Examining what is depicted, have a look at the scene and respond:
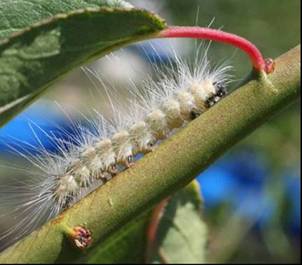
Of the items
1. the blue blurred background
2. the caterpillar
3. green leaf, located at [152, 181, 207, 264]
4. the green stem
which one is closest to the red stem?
the green stem

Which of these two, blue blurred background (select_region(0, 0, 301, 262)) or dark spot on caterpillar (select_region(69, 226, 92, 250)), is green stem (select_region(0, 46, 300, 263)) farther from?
blue blurred background (select_region(0, 0, 301, 262))

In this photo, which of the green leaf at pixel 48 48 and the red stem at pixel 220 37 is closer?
the green leaf at pixel 48 48

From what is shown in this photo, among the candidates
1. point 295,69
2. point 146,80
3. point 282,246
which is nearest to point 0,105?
point 295,69

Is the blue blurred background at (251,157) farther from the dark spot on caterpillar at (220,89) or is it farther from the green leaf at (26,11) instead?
the green leaf at (26,11)

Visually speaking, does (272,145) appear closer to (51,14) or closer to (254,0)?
(254,0)

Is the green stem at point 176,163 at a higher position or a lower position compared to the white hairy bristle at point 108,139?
lower

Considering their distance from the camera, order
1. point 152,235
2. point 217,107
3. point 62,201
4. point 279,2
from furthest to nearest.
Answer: point 279,2 < point 152,235 < point 62,201 < point 217,107

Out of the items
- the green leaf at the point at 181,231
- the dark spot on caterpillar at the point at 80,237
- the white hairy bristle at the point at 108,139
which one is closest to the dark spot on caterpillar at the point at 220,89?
the white hairy bristle at the point at 108,139
